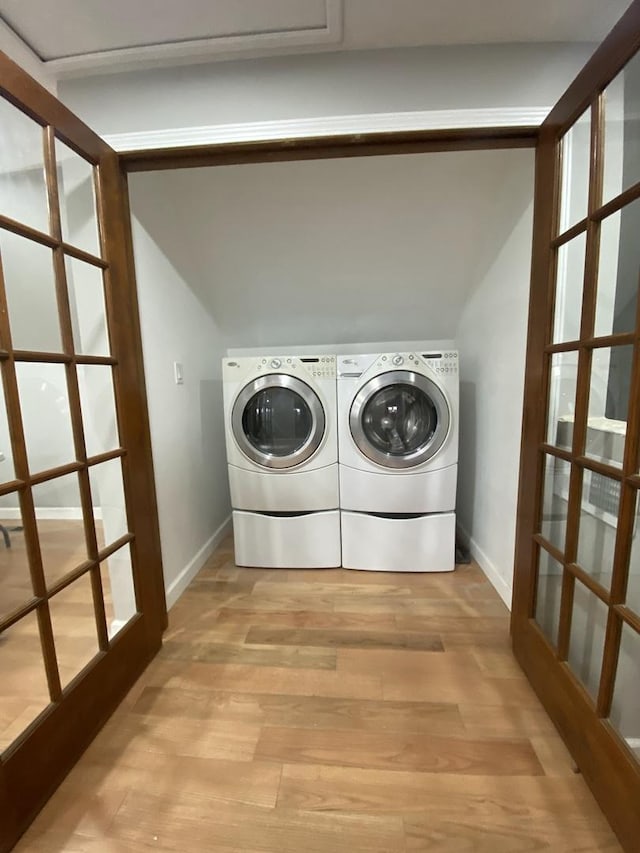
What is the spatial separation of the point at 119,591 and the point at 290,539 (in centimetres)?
85

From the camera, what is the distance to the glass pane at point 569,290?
100cm

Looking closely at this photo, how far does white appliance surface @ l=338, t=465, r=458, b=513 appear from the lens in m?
1.85

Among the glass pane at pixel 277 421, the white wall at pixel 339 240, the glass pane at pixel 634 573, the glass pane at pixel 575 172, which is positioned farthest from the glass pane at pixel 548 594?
the white wall at pixel 339 240

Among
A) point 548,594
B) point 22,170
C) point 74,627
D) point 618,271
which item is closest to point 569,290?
point 618,271

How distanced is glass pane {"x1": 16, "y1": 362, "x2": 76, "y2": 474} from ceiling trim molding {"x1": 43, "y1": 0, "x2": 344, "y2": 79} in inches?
40.7

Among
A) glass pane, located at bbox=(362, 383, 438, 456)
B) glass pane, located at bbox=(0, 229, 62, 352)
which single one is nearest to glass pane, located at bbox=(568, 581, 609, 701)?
glass pane, located at bbox=(362, 383, 438, 456)

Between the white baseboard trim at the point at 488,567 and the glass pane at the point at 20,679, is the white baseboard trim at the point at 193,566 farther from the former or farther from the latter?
the white baseboard trim at the point at 488,567

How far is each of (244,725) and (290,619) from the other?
1.64 ft

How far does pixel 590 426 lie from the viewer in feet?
3.16

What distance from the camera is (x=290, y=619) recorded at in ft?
5.17

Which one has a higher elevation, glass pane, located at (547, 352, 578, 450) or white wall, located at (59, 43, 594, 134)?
white wall, located at (59, 43, 594, 134)

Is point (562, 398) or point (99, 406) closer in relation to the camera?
point (562, 398)

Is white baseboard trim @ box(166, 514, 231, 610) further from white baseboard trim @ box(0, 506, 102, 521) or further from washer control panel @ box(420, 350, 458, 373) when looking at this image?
washer control panel @ box(420, 350, 458, 373)

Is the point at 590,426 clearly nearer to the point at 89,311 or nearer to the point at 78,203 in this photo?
the point at 89,311
